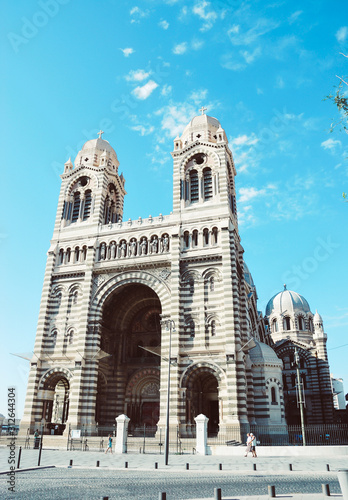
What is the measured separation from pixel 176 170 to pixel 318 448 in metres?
24.3

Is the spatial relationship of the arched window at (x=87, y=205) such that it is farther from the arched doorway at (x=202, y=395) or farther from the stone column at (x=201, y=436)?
the stone column at (x=201, y=436)

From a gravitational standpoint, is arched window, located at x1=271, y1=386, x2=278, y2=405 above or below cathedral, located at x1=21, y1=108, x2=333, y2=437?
below

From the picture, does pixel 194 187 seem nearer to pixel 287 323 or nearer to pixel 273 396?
pixel 273 396

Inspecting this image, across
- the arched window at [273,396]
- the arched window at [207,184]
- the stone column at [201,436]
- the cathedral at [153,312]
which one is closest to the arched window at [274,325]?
the cathedral at [153,312]

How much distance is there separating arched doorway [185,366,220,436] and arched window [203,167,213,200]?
14.5 metres

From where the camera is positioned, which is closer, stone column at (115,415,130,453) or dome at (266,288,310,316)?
stone column at (115,415,130,453)

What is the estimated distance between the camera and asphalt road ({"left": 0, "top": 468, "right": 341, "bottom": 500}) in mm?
10547

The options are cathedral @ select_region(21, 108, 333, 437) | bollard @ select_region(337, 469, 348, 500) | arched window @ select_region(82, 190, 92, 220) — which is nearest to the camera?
bollard @ select_region(337, 469, 348, 500)

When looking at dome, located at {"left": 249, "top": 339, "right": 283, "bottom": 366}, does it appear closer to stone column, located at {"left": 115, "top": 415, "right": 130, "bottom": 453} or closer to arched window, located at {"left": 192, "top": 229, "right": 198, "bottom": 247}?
arched window, located at {"left": 192, "top": 229, "right": 198, "bottom": 247}

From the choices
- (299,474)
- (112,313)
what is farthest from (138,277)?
(299,474)

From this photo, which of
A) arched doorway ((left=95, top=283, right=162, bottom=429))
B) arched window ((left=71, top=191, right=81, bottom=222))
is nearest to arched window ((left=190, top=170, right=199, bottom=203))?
arched doorway ((left=95, top=283, right=162, bottom=429))

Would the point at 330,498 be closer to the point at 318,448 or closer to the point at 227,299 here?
the point at 318,448

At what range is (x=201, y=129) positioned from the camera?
123 ft

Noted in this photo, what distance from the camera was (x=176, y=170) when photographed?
35969mm
